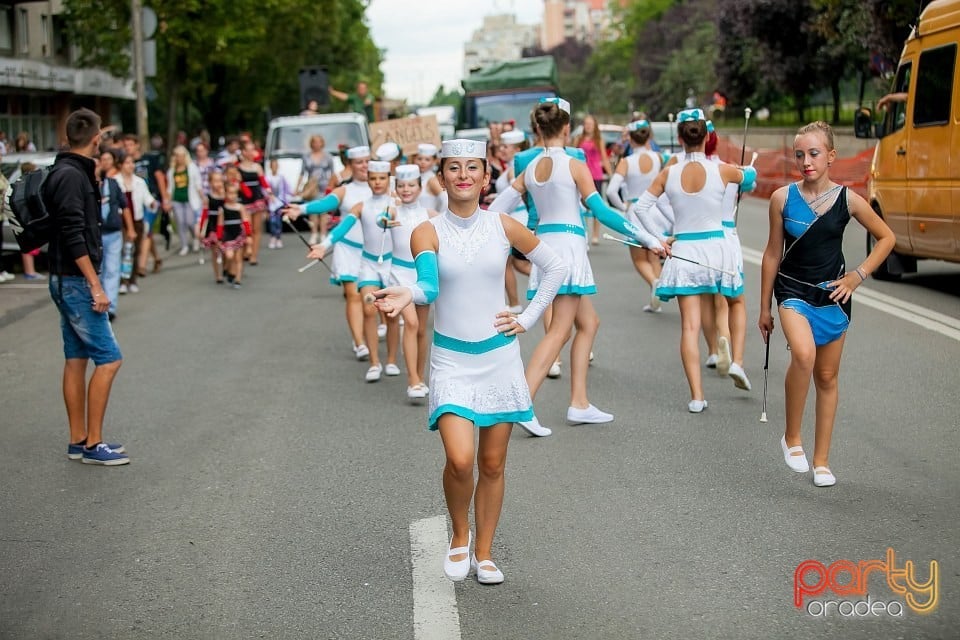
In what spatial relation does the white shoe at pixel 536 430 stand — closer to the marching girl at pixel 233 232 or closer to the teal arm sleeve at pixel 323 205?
the teal arm sleeve at pixel 323 205

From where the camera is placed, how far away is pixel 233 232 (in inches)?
674

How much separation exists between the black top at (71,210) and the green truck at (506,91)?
89.7ft

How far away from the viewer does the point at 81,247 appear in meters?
7.30

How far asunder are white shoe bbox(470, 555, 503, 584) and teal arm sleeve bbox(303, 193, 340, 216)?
4909 millimetres

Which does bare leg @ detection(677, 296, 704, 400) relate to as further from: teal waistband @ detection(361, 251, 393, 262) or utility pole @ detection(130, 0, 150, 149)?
utility pole @ detection(130, 0, 150, 149)

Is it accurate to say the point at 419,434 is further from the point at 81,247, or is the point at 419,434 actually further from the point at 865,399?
the point at 865,399

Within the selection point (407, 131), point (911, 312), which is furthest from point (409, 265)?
point (407, 131)

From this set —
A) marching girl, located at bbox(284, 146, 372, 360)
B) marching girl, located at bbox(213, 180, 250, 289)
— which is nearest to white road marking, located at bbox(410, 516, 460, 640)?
marching girl, located at bbox(284, 146, 372, 360)

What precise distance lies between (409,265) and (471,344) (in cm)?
458

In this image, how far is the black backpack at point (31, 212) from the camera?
7.26 meters

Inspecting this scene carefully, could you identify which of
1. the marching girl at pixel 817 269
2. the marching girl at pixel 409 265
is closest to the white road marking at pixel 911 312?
the marching girl at pixel 409 265

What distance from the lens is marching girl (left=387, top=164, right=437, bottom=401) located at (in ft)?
30.1

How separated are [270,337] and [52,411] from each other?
3389mm

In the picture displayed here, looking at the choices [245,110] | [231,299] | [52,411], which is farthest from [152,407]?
[245,110]
